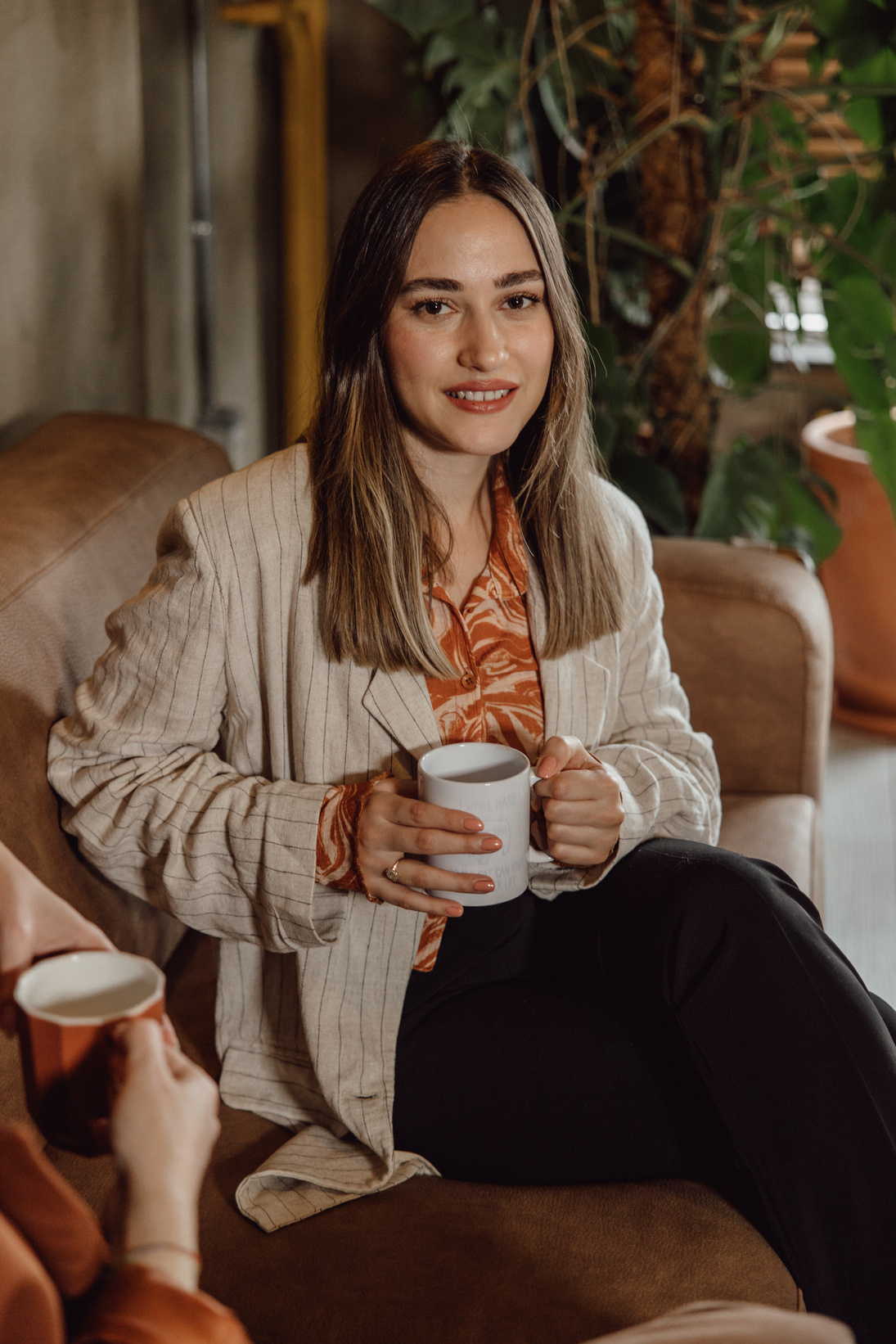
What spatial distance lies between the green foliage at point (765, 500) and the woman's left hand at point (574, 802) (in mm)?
985

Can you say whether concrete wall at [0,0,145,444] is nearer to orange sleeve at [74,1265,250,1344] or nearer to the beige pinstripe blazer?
the beige pinstripe blazer

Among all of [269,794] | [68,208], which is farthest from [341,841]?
[68,208]

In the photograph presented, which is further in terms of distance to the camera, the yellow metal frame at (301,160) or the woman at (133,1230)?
the yellow metal frame at (301,160)

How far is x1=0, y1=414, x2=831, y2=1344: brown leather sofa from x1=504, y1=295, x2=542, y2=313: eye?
1.47 ft

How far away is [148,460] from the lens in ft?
4.54

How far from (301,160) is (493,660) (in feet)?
5.64

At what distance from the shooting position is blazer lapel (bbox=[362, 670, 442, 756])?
1.09 metres

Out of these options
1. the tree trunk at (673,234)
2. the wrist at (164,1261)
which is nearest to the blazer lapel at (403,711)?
the wrist at (164,1261)

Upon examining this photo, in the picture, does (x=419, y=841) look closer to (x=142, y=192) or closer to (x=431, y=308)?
(x=431, y=308)

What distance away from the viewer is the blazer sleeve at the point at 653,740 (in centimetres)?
116

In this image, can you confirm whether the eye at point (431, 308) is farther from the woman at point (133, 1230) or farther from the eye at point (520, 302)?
the woman at point (133, 1230)

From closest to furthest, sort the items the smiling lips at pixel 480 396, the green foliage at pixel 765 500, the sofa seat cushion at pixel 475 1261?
1. the sofa seat cushion at pixel 475 1261
2. the smiling lips at pixel 480 396
3. the green foliage at pixel 765 500

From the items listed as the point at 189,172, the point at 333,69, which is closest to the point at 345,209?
the point at 333,69

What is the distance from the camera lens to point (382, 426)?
112cm
